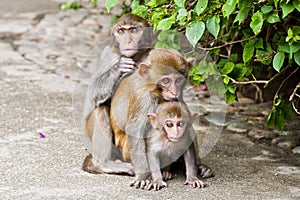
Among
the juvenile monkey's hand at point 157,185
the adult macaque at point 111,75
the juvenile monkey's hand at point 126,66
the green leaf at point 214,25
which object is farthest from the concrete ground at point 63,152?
the green leaf at point 214,25

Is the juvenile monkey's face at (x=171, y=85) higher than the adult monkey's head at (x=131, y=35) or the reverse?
the reverse

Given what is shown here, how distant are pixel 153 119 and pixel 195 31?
79 cm

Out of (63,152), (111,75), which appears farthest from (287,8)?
(63,152)

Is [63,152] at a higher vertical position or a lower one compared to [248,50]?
lower

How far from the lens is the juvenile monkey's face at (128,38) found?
559 centimetres

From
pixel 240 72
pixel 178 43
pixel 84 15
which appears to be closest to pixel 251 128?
pixel 240 72

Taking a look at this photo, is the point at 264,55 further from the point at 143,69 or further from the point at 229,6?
the point at 143,69

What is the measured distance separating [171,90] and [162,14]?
0.77 m

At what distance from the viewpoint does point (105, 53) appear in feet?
19.3

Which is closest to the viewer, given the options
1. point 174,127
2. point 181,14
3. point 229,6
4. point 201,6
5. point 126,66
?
point 229,6

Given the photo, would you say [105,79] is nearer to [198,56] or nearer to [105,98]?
[105,98]

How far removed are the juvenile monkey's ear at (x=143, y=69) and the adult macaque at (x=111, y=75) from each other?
0.24 m

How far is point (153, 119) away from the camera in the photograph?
17.3 feet

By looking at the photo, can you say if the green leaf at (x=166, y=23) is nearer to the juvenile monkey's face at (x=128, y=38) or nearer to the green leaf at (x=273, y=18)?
the juvenile monkey's face at (x=128, y=38)
